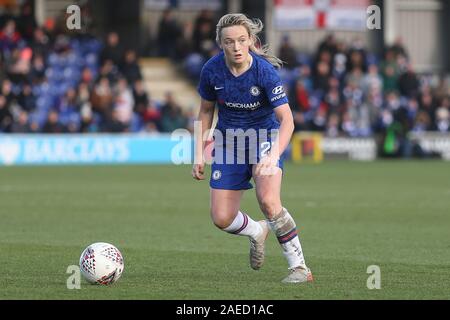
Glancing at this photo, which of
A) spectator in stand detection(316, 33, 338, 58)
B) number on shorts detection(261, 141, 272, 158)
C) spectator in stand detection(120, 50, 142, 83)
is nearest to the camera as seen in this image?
number on shorts detection(261, 141, 272, 158)

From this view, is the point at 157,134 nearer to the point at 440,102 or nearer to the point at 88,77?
the point at 88,77

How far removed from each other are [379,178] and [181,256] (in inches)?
475

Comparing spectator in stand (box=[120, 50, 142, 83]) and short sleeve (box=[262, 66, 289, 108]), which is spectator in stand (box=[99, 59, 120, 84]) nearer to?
spectator in stand (box=[120, 50, 142, 83])

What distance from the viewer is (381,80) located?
104ft

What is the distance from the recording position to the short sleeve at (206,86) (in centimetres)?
876

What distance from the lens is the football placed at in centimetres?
823

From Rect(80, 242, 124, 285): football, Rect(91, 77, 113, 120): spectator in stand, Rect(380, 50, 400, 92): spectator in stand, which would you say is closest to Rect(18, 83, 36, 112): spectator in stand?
Rect(91, 77, 113, 120): spectator in stand

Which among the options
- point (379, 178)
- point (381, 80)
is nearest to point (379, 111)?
point (381, 80)

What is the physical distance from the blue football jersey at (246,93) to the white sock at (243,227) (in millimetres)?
718

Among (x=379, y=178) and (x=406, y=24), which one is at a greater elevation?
(x=406, y=24)

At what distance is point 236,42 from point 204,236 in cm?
435

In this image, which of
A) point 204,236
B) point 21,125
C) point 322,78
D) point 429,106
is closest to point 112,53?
point 21,125

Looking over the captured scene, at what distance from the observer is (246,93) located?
8.62m

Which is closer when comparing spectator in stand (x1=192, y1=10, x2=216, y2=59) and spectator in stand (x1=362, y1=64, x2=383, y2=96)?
spectator in stand (x1=362, y1=64, x2=383, y2=96)
